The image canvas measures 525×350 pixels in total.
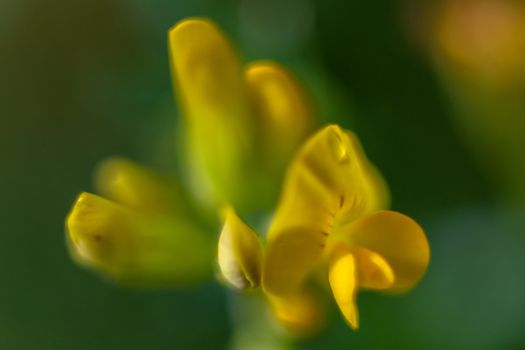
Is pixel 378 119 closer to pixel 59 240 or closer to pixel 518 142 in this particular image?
pixel 518 142

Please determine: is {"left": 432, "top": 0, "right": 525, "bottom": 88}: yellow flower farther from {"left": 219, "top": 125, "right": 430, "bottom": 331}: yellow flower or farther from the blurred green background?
{"left": 219, "top": 125, "right": 430, "bottom": 331}: yellow flower

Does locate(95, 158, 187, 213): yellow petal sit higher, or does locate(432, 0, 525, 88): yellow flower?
locate(432, 0, 525, 88): yellow flower

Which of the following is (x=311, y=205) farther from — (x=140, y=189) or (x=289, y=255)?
(x=140, y=189)

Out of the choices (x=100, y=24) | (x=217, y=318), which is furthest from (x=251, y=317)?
(x=100, y=24)

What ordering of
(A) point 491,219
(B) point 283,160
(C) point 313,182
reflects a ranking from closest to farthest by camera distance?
(C) point 313,182 < (B) point 283,160 < (A) point 491,219

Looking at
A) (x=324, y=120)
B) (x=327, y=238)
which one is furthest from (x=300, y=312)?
(x=324, y=120)

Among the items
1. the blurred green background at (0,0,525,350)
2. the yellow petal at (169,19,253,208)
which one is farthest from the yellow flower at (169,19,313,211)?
the blurred green background at (0,0,525,350)

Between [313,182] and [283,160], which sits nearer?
[313,182]
